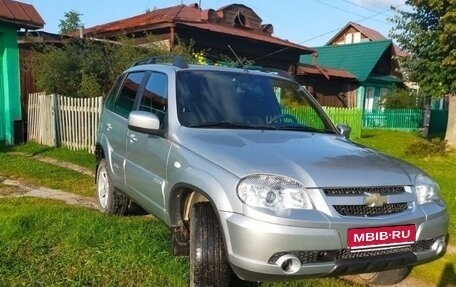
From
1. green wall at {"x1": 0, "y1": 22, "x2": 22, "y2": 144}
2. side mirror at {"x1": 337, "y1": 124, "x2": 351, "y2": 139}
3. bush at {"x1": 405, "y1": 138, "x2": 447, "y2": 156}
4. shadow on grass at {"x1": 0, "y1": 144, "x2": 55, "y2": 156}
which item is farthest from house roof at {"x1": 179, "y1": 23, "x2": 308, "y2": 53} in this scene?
side mirror at {"x1": 337, "y1": 124, "x2": 351, "y2": 139}

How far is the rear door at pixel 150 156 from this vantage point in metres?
3.95

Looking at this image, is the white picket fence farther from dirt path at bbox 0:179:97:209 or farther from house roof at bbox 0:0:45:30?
dirt path at bbox 0:179:97:209

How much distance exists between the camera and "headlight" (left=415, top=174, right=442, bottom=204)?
3408 millimetres

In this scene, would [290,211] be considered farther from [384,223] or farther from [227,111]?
[227,111]

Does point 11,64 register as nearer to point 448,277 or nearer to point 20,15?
point 20,15

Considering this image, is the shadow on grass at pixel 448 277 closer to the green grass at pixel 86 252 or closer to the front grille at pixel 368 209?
the green grass at pixel 86 252

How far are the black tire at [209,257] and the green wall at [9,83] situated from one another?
10360mm

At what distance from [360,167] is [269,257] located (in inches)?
35.7

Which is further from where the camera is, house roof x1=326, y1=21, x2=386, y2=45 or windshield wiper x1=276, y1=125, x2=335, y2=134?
house roof x1=326, y1=21, x2=386, y2=45

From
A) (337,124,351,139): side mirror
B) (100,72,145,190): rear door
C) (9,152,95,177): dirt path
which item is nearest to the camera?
(337,124,351,139): side mirror

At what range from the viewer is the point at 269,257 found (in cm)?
290

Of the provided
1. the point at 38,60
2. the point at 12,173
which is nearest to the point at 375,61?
the point at 38,60

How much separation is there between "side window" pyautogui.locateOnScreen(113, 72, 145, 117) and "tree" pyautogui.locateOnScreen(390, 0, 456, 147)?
12.1 meters

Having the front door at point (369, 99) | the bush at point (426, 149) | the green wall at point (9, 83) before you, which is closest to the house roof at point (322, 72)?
the front door at point (369, 99)
